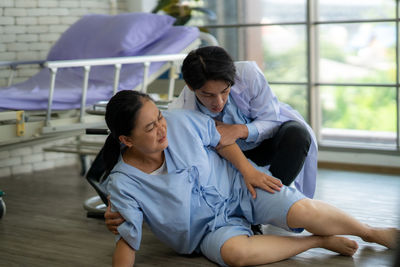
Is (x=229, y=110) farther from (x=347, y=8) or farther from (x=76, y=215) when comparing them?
(x=347, y=8)

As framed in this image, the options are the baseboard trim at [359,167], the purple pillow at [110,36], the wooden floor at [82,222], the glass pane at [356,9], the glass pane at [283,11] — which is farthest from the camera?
the glass pane at [283,11]

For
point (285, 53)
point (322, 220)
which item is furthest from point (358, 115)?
point (322, 220)

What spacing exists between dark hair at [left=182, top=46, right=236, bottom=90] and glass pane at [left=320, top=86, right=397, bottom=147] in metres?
2.19

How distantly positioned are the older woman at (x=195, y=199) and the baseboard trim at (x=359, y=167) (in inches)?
66.3

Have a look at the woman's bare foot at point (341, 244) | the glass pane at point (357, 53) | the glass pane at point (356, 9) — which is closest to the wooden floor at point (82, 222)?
the woman's bare foot at point (341, 244)

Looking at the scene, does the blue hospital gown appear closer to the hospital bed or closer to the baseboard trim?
the hospital bed

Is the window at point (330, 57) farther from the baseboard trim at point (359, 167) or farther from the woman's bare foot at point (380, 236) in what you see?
the woman's bare foot at point (380, 236)

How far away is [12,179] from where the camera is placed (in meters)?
4.05

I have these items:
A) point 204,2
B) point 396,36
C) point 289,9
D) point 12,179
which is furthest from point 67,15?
point 396,36

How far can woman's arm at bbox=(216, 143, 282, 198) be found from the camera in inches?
88.7

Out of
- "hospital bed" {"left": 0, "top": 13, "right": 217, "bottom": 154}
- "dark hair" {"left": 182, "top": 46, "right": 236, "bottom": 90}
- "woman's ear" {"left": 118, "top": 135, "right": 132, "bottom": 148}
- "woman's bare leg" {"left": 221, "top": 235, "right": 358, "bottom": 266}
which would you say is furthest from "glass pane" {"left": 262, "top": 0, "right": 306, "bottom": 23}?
"woman's ear" {"left": 118, "top": 135, "right": 132, "bottom": 148}

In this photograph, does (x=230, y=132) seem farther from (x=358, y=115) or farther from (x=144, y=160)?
(x=358, y=115)

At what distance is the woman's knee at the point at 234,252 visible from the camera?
6.95 ft

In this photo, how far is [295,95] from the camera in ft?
14.4
